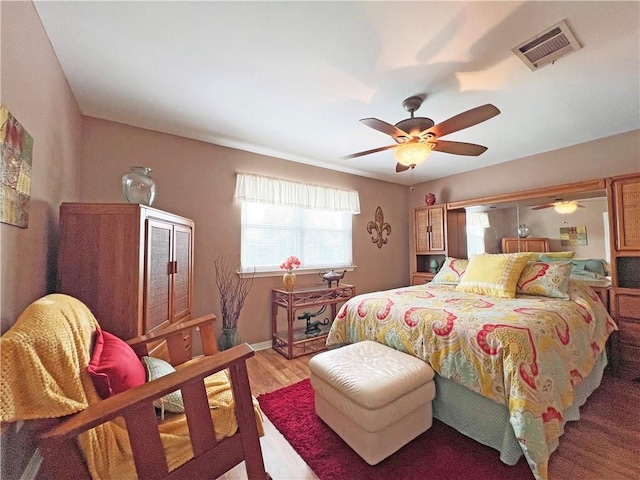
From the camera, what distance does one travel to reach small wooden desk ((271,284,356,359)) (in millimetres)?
3014

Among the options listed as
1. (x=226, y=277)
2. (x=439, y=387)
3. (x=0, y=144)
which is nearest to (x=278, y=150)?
(x=226, y=277)

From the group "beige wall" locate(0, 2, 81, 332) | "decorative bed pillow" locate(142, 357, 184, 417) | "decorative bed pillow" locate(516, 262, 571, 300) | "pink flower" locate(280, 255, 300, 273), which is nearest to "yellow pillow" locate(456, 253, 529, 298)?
"decorative bed pillow" locate(516, 262, 571, 300)

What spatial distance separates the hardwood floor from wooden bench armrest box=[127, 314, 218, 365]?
2.28ft

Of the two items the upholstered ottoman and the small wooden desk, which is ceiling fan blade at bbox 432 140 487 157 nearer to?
the upholstered ottoman

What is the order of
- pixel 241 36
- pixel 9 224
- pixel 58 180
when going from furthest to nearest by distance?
pixel 58 180, pixel 241 36, pixel 9 224

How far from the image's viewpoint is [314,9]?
1353 mm

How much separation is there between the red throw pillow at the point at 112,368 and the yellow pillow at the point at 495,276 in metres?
2.76

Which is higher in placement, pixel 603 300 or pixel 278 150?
pixel 278 150

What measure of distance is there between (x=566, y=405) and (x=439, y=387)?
0.68m

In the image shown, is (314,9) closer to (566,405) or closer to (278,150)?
(278,150)

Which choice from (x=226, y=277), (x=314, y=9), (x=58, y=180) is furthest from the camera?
(x=226, y=277)

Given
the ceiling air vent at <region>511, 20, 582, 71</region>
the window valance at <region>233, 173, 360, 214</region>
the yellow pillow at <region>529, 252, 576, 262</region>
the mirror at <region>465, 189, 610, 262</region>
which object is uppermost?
the ceiling air vent at <region>511, 20, 582, 71</region>

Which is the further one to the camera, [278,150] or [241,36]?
[278,150]

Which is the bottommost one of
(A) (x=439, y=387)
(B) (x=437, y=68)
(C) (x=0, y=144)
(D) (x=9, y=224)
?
(A) (x=439, y=387)
